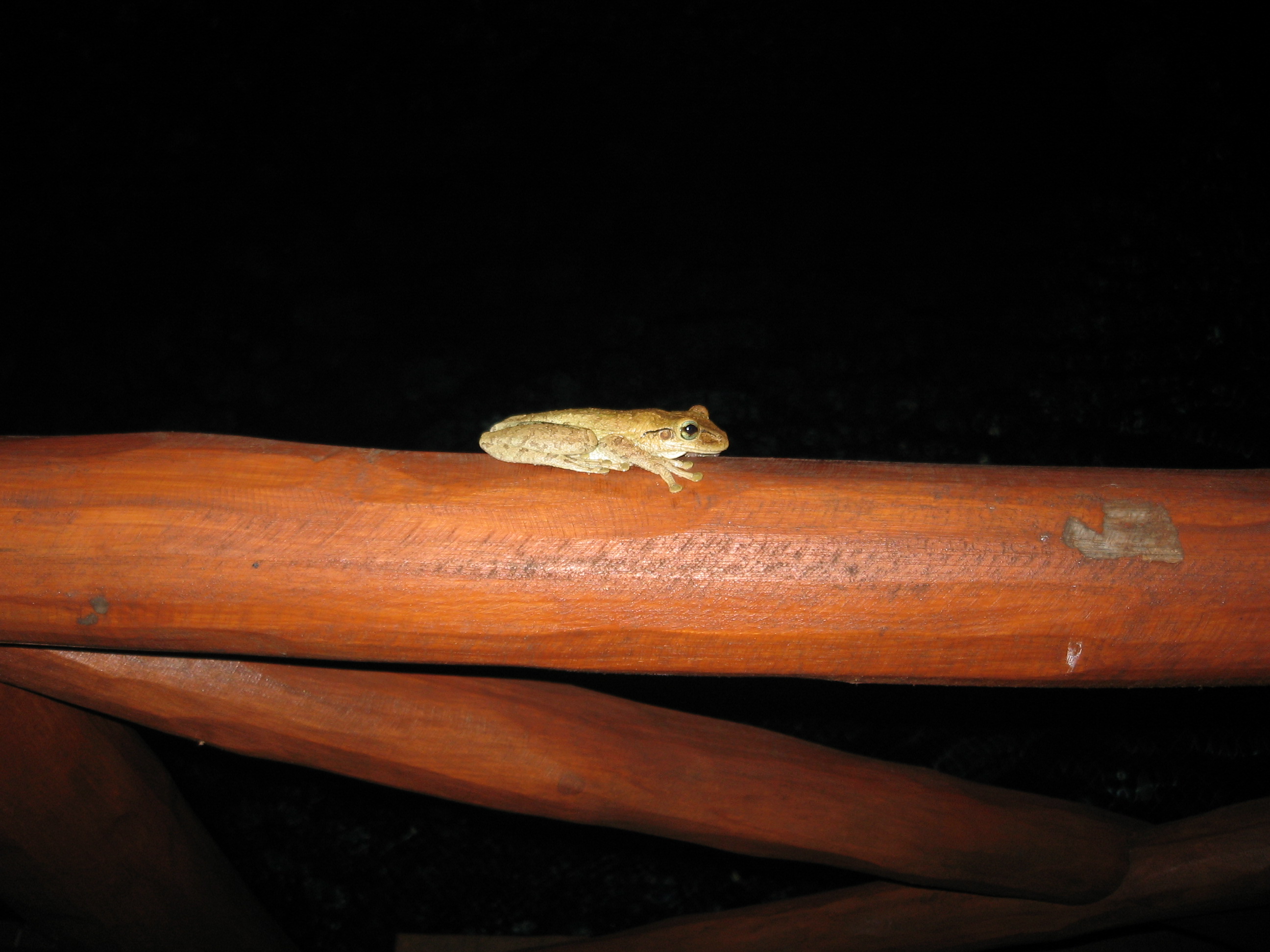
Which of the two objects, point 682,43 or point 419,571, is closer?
point 419,571

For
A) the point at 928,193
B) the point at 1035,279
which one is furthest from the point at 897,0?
the point at 1035,279

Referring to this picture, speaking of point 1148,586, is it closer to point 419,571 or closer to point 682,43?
point 419,571

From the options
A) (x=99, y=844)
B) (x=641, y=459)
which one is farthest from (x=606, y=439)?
(x=99, y=844)

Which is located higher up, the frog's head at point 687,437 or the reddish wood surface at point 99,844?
the frog's head at point 687,437

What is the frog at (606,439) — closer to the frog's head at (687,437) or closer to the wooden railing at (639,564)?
the frog's head at (687,437)

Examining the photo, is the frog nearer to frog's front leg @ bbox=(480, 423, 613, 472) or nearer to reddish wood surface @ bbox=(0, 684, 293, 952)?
frog's front leg @ bbox=(480, 423, 613, 472)

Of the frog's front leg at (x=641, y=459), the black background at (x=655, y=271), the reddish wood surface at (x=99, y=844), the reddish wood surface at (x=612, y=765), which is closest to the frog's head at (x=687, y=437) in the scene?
the frog's front leg at (x=641, y=459)

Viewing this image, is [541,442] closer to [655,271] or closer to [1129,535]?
[1129,535]
